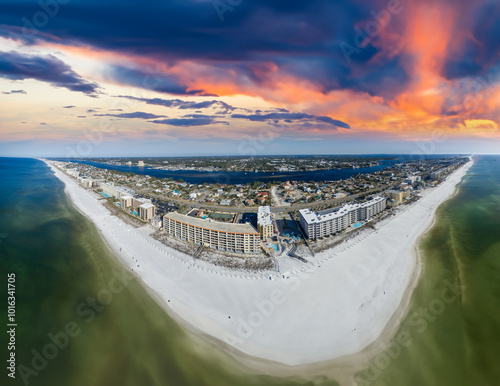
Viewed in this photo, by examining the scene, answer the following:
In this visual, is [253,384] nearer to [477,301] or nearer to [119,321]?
[119,321]

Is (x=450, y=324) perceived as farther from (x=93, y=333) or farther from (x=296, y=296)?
(x=93, y=333)

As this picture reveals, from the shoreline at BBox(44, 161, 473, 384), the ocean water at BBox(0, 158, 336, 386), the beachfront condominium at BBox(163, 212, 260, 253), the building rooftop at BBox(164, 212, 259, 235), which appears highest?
the building rooftop at BBox(164, 212, 259, 235)

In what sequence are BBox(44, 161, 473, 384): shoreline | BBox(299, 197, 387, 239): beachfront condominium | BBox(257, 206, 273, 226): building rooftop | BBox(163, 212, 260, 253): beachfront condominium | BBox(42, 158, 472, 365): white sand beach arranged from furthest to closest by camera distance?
BBox(257, 206, 273, 226): building rooftop, BBox(299, 197, 387, 239): beachfront condominium, BBox(163, 212, 260, 253): beachfront condominium, BBox(42, 158, 472, 365): white sand beach, BBox(44, 161, 473, 384): shoreline

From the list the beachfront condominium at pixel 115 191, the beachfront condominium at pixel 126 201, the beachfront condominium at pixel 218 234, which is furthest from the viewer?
the beachfront condominium at pixel 115 191

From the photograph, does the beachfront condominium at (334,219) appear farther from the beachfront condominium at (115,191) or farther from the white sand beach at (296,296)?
the beachfront condominium at (115,191)

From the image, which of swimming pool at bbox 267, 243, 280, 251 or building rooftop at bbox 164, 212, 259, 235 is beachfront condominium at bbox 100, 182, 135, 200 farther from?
swimming pool at bbox 267, 243, 280, 251

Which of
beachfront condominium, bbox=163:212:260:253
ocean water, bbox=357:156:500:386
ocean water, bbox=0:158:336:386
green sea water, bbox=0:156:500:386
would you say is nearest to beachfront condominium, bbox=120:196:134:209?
green sea water, bbox=0:156:500:386

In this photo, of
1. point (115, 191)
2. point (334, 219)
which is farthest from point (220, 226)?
point (115, 191)

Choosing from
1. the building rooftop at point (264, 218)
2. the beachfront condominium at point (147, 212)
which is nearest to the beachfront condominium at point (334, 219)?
the building rooftop at point (264, 218)
